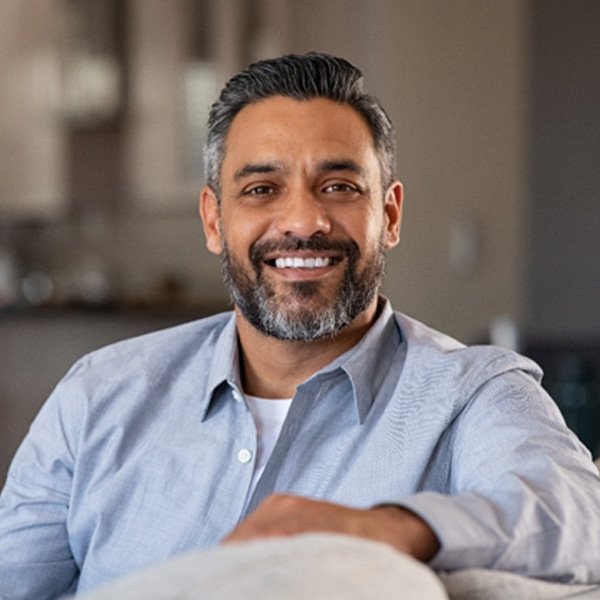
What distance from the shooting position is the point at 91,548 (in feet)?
5.27

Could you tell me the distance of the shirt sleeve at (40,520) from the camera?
1.66 m

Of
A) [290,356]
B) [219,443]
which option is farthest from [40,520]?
[290,356]

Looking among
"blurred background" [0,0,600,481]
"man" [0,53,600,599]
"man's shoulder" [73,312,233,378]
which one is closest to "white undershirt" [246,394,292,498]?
"man" [0,53,600,599]

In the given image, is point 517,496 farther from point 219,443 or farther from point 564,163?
point 564,163

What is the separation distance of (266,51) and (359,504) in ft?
13.3

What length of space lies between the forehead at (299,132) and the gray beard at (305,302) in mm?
110

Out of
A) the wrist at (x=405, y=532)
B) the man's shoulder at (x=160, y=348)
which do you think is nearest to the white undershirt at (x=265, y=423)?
the man's shoulder at (x=160, y=348)

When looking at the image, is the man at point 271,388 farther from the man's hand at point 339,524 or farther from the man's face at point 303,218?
the man's hand at point 339,524

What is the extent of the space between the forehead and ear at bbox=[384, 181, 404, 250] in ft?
0.30

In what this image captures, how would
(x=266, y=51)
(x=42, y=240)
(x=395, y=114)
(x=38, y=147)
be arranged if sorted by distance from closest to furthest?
(x=395, y=114), (x=266, y=51), (x=38, y=147), (x=42, y=240)

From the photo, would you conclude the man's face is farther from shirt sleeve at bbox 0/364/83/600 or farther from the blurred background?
the blurred background

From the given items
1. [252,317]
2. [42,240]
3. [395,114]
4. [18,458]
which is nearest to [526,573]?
[252,317]

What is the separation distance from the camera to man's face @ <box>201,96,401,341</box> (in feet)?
5.28

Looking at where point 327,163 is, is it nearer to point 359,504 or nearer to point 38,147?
point 359,504
